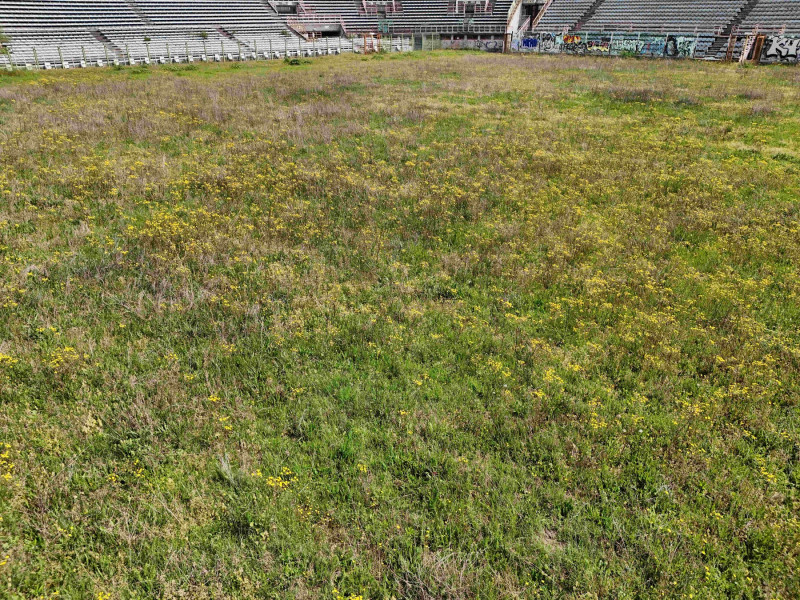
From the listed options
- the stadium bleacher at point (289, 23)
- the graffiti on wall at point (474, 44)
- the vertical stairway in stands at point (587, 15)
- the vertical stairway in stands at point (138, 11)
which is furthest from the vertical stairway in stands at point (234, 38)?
the vertical stairway in stands at point (587, 15)

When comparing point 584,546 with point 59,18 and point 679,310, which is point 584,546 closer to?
point 679,310

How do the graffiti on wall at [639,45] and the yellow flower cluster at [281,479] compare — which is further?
the graffiti on wall at [639,45]

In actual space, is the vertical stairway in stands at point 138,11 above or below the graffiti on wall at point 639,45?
above

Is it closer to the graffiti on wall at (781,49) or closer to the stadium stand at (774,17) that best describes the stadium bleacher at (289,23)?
the stadium stand at (774,17)

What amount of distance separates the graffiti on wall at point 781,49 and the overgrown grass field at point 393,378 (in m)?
37.7

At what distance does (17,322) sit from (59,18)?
54.9m

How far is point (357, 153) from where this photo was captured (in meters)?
14.9

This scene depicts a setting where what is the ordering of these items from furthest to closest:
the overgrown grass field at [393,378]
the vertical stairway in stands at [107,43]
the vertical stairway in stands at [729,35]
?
the vertical stairway in stands at [729,35], the vertical stairway in stands at [107,43], the overgrown grass field at [393,378]

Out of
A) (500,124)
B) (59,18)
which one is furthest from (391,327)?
(59,18)

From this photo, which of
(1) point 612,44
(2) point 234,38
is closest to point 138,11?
(2) point 234,38

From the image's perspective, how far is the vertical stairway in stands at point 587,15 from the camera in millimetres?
59125

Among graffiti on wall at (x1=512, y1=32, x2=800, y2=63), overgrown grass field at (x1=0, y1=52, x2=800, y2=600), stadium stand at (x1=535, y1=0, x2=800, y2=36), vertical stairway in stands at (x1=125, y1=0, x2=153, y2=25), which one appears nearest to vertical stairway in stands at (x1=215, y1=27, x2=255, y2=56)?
vertical stairway in stands at (x1=125, y1=0, x2=153, y2=25)

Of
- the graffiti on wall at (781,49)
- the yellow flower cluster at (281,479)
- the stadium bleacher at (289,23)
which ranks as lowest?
the yellow flower cluster at (281,479)

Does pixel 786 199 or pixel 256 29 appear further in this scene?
pixel 256 29
